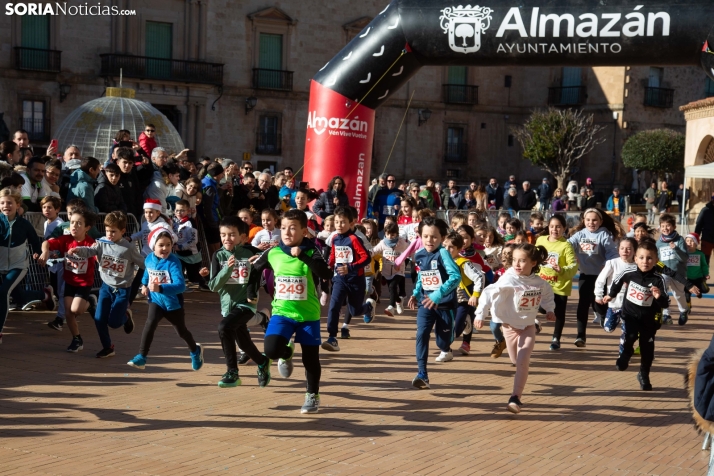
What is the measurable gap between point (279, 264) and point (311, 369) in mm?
870

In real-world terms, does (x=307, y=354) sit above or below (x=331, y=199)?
below

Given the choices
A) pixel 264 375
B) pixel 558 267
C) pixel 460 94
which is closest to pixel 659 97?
pixel 460 94

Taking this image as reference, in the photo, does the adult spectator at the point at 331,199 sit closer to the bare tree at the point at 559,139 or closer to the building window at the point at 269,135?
the building window at the point at 269,135

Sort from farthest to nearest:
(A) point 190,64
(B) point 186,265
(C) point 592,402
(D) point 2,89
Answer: (A) point 190,64 → (D) point 2,89 → (B) point 186,265 → (C) point 592,402

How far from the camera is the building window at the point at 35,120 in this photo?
1398 inches

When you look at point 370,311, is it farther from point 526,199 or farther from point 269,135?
point 269,135

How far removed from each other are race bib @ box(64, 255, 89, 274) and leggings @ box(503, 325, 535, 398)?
13.8ft

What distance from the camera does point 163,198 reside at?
1409cm

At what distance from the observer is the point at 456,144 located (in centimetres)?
4644

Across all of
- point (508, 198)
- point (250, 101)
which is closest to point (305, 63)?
point (250, 101)

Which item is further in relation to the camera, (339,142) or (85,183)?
(339,142)

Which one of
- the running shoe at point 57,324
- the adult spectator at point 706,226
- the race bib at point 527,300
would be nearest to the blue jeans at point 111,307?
the running shoe at point 57,324

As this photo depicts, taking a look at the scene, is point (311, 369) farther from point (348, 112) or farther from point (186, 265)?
point (348, 112)

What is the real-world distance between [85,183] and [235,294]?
443 centimetres
